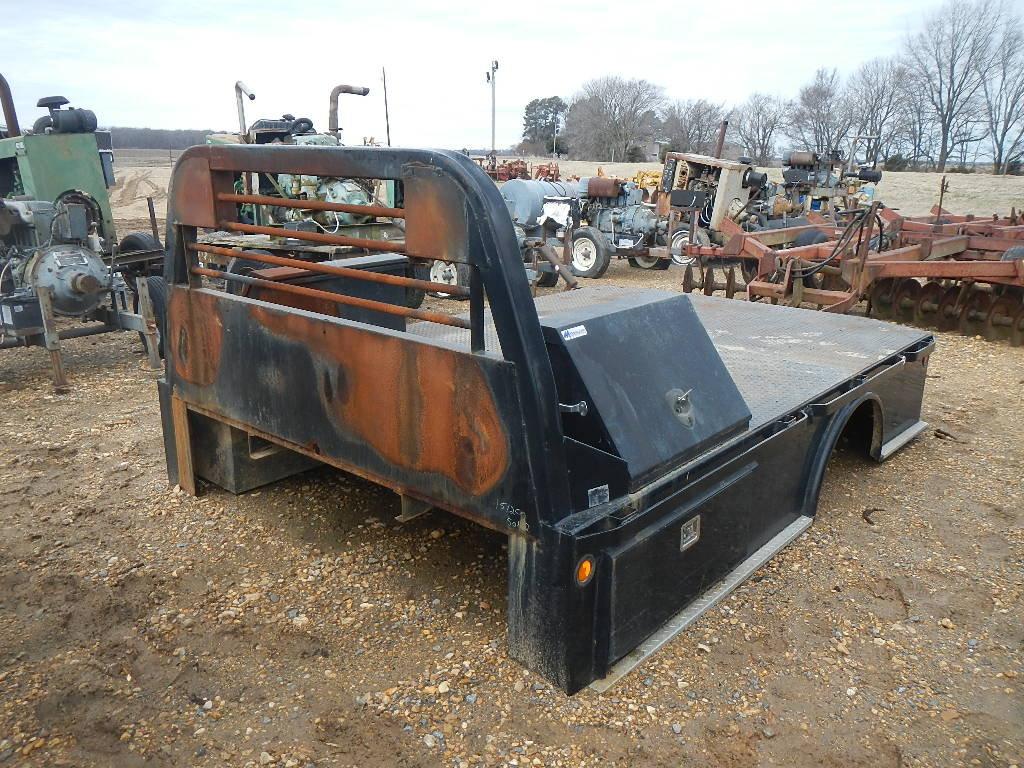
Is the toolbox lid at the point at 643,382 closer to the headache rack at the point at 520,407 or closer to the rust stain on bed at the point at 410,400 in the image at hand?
the headache rack at the point at 520,407

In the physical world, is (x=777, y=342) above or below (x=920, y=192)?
above

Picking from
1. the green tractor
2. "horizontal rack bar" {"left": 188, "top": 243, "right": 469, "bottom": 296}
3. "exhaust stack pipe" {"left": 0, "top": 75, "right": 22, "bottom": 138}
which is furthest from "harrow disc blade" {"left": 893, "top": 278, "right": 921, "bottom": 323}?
"exhaust stack pipe" {"left": 0, "top": 75, "right": 22, "bottom": 138}

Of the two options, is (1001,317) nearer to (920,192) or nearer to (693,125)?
(920,192)

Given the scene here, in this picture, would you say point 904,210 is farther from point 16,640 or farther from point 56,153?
point 16,640

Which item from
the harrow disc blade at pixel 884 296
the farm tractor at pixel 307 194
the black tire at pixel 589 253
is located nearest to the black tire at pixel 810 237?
the harrow disc blade at pixel 884 296

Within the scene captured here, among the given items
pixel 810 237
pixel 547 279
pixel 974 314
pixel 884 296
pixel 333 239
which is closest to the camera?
pixel 333 239

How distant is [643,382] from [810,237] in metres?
8.58

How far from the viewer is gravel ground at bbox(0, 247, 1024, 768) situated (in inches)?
90.2

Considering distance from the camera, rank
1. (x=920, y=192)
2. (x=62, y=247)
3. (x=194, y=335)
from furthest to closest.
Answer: (x=920, y=192), (x=62, y=247), (x=194, y=335)

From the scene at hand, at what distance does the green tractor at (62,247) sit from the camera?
19.4ft

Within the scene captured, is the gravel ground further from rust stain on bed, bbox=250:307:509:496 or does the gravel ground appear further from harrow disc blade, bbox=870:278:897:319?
harrow disc blade, bbox=870:278:897:319

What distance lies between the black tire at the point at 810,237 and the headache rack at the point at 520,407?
23.4 ft

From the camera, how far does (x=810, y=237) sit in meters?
A: 10.2

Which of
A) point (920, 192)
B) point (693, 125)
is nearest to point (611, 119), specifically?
point (693, 125)
